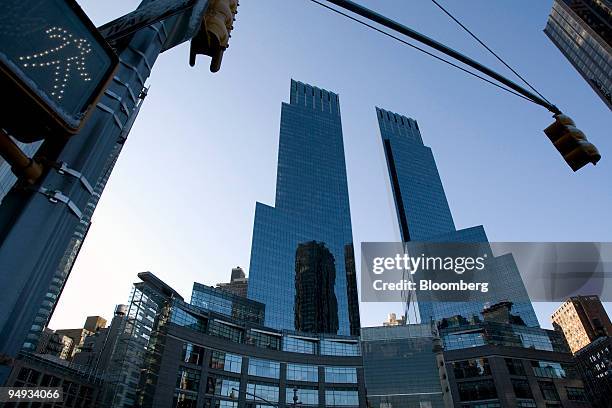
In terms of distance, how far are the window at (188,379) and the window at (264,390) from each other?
11.0m

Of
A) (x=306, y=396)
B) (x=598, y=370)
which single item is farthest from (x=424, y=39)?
(x=598, y=370)

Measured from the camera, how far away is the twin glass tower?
417 ft

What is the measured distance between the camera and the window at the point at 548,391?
79.6 metres

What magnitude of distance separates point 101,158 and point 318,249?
468 feet

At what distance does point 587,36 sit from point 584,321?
350ft

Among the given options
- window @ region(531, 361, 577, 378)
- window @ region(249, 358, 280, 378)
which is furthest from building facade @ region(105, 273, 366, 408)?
window @ region(531, 361, 577, 378)

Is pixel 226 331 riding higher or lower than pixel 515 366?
higher

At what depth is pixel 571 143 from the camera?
23.2ft

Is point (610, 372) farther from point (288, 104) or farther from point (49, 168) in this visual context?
point (288, 104)

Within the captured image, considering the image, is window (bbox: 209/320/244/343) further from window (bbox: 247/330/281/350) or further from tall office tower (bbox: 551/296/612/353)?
tall office tower (bbox: 551/296/612/353)

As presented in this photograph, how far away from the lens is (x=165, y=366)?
6384 cm

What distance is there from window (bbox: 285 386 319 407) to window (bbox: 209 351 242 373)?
38.5 feet

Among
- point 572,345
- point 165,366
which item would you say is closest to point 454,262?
point 572,345

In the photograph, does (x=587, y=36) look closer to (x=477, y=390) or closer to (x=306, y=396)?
(x=477, y=390)
